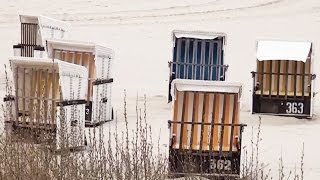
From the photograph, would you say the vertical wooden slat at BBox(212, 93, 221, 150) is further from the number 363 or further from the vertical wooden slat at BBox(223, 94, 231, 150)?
the number 363

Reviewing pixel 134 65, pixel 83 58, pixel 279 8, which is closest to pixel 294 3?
pixel 279 8

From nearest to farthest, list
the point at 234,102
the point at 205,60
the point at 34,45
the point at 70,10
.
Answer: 1. the point at 234,102
2. the point at 205,60
3. the point at 34,45
4. the point at 70,10

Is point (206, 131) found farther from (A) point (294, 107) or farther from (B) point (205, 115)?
(A) point (294, 107)

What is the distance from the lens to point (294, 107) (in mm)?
13898

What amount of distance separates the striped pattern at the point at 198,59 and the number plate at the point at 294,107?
1.57 m

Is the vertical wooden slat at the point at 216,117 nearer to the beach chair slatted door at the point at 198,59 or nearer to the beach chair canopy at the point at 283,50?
the beach chair canopy at the point at 283,50

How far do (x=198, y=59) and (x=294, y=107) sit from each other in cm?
223

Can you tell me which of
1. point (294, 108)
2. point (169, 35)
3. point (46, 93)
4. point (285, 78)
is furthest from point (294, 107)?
point (169, 35)

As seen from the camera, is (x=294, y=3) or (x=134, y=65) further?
(x=294, y=3)

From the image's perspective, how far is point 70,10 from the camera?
35812 millimetres

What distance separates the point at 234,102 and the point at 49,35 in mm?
6818

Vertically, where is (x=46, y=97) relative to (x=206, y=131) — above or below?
above

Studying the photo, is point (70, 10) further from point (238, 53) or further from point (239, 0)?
point (238, 53)

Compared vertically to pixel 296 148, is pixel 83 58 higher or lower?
higher
